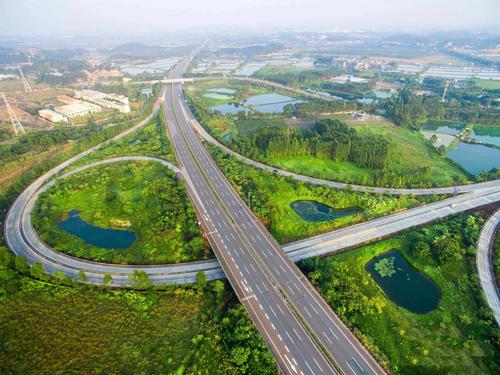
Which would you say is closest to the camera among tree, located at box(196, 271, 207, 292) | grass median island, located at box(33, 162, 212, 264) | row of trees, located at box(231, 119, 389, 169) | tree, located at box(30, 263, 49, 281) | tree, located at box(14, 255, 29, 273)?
tree, located at box(196, 271, 207, 292)

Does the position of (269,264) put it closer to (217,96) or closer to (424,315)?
(424,315)

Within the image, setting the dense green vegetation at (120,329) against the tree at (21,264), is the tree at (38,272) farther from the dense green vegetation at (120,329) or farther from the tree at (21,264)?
the tree at (21,264)

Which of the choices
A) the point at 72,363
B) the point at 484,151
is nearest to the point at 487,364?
the point at 72,363

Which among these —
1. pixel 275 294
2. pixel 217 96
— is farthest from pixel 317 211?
pixel 217 96

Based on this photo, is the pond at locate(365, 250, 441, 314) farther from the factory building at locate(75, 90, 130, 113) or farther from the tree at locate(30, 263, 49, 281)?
the factory building at locate(75, 90, 130, 113)

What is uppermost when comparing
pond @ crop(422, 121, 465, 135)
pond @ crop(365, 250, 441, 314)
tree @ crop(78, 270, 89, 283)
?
tree @ crop(78, 270, 89, 283)

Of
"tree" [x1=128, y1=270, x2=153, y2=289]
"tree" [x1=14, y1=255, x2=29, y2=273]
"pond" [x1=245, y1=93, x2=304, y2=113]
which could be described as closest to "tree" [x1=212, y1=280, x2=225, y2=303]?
"tree" [x1=128, y1=270, x2=153, y2=289]

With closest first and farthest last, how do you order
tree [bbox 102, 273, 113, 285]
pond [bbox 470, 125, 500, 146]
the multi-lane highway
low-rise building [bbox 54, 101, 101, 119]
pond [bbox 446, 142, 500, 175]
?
1. the multi-lane highway
2. tree [bbox 102, 273, 113, 285]
3. pond [bbox 446, 142, 500, 175]
4. pond [bbox 470, 125, 500, 146]
5. low-rise building [bbox 54, 101, 101, 119]

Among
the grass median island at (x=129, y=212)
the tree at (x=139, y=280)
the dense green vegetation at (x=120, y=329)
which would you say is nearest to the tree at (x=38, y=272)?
the dense green vegetation at (x=120, y=329)
